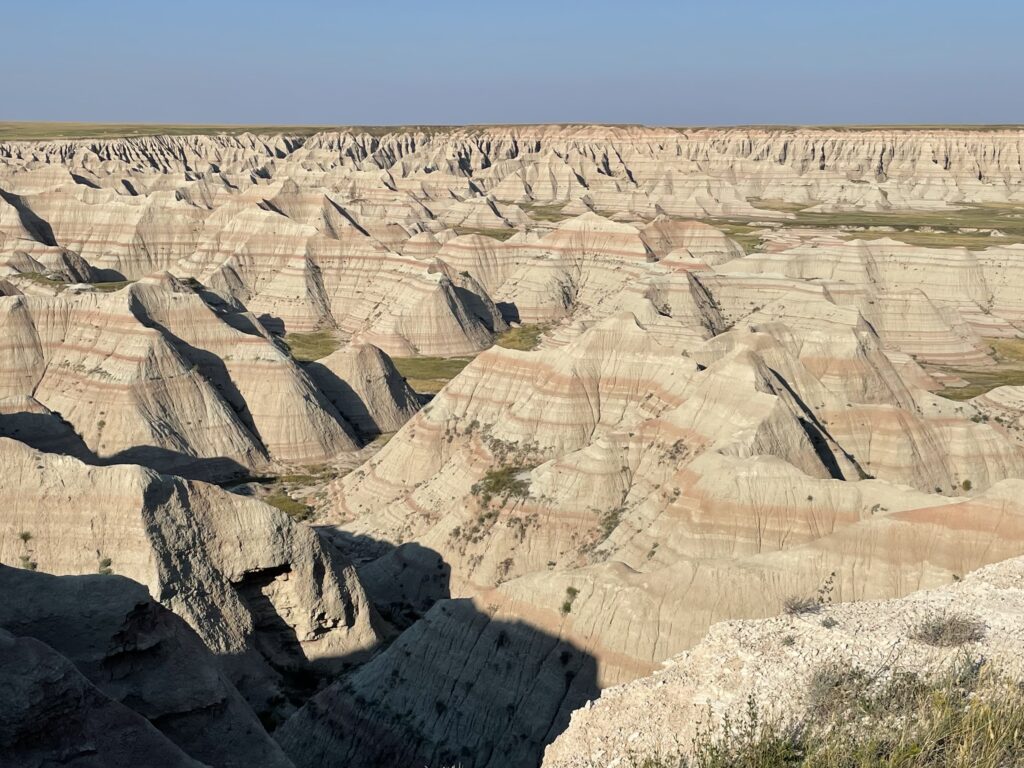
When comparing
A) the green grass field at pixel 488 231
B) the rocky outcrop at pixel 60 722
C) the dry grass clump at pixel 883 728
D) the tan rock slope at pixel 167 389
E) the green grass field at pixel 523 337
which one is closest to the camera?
the dry grass clump at pixel 883 728

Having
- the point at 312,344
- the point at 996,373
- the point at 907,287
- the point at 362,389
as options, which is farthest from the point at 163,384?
the point at 907,287

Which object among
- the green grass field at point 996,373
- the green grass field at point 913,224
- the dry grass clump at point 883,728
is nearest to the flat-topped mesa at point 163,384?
the dry grass clump at point 883,728

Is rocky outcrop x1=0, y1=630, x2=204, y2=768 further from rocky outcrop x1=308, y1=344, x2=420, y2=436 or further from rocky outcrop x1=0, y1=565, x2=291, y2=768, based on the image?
rocky outcrop x1=308, y1=344, x2=420, y2=436

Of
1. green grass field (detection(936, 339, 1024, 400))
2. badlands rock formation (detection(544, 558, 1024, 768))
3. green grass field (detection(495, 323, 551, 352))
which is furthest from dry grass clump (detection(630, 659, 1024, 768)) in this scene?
green grass field (detection(495, 323, 551, 352))

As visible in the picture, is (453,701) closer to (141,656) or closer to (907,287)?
(141,656)

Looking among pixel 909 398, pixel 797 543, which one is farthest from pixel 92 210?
pixel 797 543

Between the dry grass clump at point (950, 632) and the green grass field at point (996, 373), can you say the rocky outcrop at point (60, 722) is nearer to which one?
the dry grass clump at point (950, 632)
